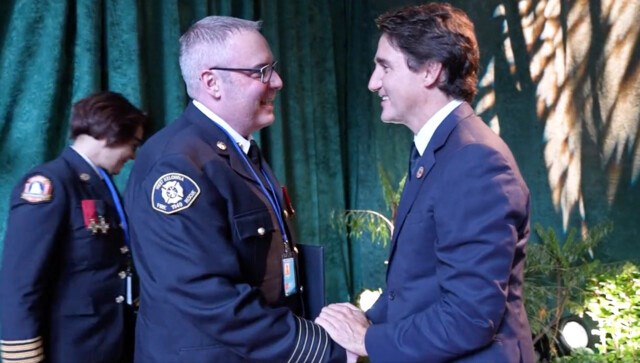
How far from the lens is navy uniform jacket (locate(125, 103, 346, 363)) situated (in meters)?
1.41

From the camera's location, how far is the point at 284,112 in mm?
4207

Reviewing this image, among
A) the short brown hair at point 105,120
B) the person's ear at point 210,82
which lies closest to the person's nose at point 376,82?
the person's ear at point 210,82

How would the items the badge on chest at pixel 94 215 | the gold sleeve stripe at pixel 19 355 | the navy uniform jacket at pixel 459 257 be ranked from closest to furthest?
the navy uniform jacket at pixel 459 257
the gold sleeve stripe at pixel 19 355
the badge on chest at pixel 94 215

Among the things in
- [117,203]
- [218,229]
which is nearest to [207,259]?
[218,229]

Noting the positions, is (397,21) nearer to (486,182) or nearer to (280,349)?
(486,182)

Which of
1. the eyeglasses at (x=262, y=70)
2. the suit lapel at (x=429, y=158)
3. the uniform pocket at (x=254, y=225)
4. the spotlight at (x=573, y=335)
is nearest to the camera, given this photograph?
the suit lapel at (x=429, y=158)

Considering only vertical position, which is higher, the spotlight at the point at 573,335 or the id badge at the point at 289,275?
the id badge at the point at 289,275

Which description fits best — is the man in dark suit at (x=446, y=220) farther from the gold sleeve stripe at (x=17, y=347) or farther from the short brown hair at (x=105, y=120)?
the short brown hair at (x=105, y=120)

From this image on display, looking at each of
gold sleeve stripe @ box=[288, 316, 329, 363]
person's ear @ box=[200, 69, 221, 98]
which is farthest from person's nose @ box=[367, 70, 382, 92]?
gold sleeve stripe @ box=[288, 316, 329, 363]

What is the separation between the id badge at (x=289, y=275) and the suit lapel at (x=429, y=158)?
333 millimetres

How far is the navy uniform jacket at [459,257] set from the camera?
Answer: 1.22m

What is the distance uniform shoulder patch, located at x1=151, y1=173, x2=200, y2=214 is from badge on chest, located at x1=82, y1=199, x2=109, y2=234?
789 mm

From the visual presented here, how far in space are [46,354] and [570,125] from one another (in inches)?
132

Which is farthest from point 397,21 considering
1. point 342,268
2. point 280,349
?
point 342,268
